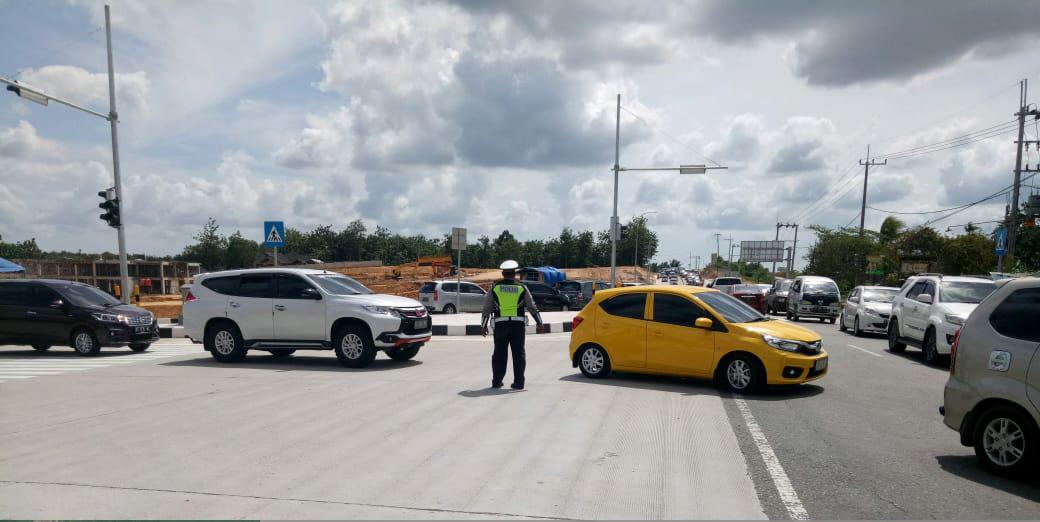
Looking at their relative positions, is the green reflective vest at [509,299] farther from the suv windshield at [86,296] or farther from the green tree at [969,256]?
the green tree at [969,256]

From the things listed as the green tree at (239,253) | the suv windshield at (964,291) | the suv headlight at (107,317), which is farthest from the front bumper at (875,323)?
the green tree at (239,253)

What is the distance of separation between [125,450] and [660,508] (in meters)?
4.95

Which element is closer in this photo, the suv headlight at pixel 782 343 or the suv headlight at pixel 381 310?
the suv headlight at pixel 782 343

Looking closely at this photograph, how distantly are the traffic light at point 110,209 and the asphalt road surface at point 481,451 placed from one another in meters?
11.1

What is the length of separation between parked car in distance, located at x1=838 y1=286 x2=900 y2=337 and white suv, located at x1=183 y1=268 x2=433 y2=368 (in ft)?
44.5

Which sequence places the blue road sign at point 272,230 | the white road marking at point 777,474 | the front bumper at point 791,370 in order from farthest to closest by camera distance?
the blue road sign at point 272,230 → the front bumper at point 791,370 → the white road marking at point 777,474

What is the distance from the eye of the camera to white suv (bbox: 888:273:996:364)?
43.0 feet

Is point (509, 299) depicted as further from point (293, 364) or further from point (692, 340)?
point (293, 364)

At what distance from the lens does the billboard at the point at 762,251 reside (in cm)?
9088

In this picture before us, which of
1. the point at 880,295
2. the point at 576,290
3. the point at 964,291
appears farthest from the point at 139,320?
the point at 576,290

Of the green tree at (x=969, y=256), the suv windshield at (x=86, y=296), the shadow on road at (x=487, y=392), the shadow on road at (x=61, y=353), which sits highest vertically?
the green tree at (x=969, y=256)

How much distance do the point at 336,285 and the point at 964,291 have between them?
1257 cm

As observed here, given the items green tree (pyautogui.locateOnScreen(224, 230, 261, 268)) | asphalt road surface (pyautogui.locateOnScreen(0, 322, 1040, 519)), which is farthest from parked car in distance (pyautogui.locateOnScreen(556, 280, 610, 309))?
green tree (pyautogui.locateOnScreen(224, 230, 261, 268))

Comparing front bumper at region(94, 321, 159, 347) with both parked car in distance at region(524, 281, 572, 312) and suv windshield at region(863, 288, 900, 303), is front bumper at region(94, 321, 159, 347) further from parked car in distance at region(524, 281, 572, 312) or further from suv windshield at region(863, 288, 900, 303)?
parked car in distance at region(524, 281, 572, 312)
